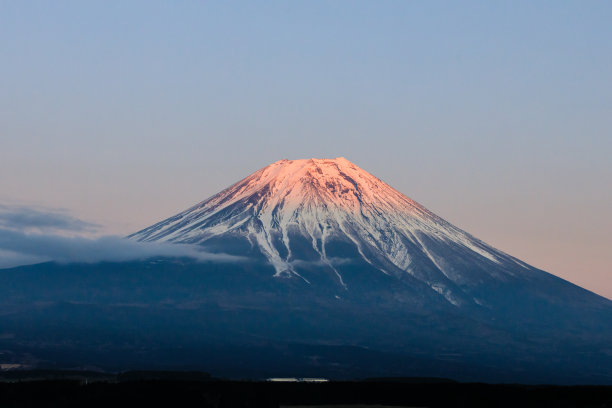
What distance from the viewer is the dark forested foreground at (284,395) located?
90062 mm

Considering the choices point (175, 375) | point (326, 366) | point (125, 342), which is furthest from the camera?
point (125, 342)

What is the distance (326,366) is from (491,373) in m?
25.6

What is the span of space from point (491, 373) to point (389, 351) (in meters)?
26.7

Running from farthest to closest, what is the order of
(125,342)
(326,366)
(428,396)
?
(125,342) < (326,366) < (428,396)

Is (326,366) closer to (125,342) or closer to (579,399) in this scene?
(125,342)

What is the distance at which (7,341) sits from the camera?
182m

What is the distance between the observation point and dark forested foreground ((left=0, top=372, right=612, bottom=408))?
90062 mm

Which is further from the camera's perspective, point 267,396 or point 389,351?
point 389,351

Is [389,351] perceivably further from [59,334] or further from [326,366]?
[59,334]

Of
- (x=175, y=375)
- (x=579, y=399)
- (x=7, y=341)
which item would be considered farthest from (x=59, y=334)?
(x=579, y=399)

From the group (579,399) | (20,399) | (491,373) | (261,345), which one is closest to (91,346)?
(261,345)

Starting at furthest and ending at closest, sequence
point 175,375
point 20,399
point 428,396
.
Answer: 1. point 175,375
2. point 428,396
3. point 20,399

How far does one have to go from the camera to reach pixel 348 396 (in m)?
95.9

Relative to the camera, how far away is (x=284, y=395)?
94.8 m
